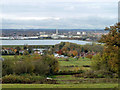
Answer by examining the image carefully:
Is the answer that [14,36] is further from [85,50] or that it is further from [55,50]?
[85,50]

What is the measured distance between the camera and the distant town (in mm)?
59013

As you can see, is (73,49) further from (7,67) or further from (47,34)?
(7,67)

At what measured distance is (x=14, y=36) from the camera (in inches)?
2490

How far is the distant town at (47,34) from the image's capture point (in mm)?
59013

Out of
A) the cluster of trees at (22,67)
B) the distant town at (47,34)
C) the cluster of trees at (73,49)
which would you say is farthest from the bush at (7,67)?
the cluster of trees at (73,49)

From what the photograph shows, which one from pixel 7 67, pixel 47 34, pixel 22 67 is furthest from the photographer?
pixel 47 34

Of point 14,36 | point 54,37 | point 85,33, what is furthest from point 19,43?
point 85,33

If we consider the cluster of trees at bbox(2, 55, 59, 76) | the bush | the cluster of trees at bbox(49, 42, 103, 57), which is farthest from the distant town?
the bush

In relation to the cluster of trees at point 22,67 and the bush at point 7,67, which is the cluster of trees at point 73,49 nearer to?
the cluster of trees at point 22,67

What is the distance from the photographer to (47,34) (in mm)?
86000

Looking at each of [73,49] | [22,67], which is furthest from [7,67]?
[73,49]

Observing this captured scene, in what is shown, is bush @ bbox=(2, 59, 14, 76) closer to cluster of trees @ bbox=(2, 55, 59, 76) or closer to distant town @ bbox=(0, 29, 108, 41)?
cluster of trees @ bbox=(2, 55, 59, 76)

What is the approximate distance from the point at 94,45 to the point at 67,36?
30.4 m

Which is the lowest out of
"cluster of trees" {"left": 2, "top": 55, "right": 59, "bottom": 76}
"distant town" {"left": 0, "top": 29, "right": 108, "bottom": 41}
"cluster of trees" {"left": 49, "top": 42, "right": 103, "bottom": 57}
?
"cluster of trees" {"left": 49, "top": 42, "right": 103, "bottom": 57}
